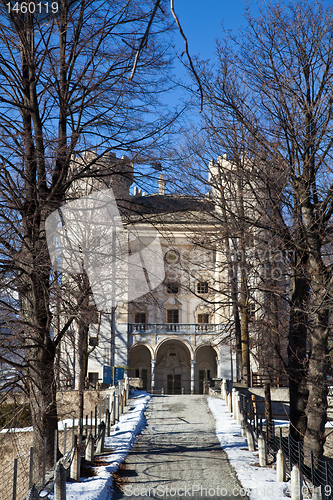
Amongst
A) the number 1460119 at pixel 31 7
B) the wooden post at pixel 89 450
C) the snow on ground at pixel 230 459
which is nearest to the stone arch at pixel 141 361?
the snow on ground at pixel 230 459

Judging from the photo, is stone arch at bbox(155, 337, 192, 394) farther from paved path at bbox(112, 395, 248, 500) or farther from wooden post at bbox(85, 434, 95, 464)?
wooden post at bbox(85, 434, 95, 464)

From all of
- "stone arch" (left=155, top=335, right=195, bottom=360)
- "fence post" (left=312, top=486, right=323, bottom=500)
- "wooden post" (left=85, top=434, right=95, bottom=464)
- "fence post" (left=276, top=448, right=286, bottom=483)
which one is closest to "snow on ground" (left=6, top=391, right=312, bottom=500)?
"fence post" (left=276, top=448, right=286, bottom=483)

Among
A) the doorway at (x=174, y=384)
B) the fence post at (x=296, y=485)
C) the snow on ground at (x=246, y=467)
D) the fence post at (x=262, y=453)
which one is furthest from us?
the doorway at (x=174, y=384)

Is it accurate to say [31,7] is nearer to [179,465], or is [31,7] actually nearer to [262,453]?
[179,465]

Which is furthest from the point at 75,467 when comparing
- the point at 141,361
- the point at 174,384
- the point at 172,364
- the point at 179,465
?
the point at 172,364

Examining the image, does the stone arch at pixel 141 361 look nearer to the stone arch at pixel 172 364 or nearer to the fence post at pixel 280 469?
the stone arch at pixel 172 364

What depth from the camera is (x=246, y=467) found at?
9.59 m

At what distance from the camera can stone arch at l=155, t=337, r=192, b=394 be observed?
38.6 metres

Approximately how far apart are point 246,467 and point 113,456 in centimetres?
330

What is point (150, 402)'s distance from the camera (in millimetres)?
22656

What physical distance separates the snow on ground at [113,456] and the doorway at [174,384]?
16530 mm
